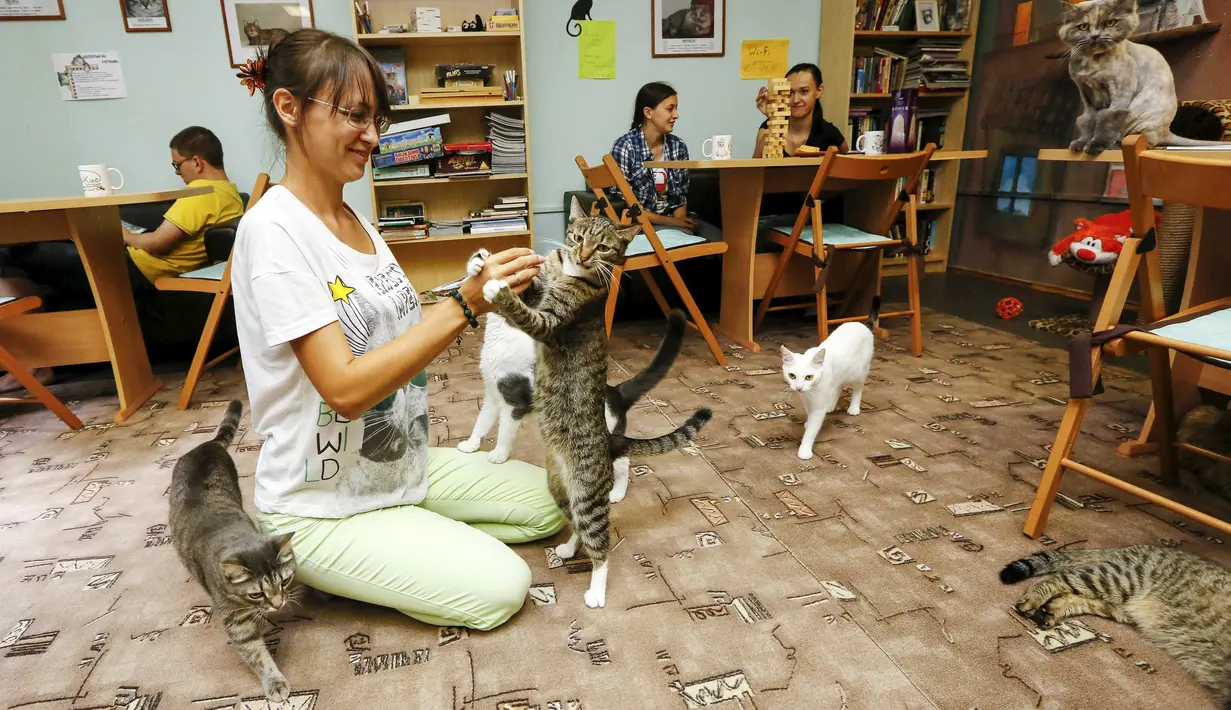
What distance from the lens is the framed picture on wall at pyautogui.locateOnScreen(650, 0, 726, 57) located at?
4.35 metres

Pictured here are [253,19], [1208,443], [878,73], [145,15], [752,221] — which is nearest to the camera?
[1208,443]

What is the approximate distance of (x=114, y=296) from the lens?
2.65 metres

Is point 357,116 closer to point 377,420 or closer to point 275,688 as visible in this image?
point 377,420

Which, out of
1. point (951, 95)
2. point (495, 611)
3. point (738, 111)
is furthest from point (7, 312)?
point (951, 95)

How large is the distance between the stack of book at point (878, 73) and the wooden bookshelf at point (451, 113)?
7.88 feet

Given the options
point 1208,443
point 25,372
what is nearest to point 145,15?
point 25,372

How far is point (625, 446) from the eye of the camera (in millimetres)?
1624

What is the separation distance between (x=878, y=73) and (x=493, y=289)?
450 cm

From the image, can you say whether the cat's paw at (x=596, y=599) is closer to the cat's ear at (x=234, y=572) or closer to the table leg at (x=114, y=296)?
the cat's ear at (x=234, y=572)

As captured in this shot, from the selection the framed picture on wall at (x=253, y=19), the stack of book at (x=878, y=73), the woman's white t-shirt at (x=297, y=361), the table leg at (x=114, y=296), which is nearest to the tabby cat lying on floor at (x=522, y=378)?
the woman's white t-shirt at (x=297, y=361)

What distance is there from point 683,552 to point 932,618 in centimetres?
59

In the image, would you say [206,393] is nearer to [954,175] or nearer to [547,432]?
[547,432]

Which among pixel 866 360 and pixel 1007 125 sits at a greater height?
pixel 1007 125

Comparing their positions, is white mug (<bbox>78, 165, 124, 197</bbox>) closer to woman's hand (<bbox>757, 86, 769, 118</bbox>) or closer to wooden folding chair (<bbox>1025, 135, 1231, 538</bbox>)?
woman's hand (<bbox>757, 86, 769, 118</bbox>)
